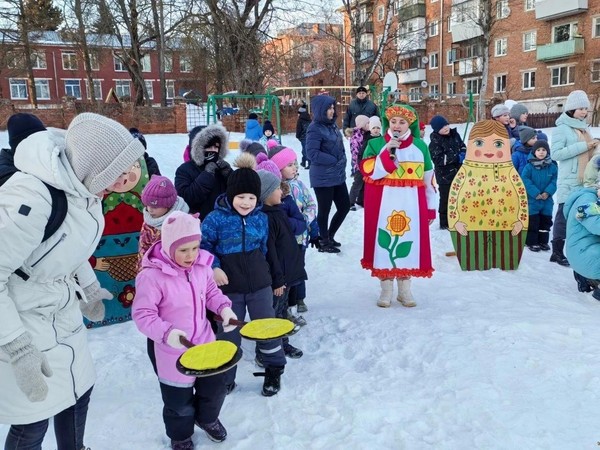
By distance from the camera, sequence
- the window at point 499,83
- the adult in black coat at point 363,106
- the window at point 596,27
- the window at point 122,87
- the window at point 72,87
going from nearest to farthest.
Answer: the adult in black coat at point 363,106
the window at point 596,27
the window at point 499,83
the window at point 72,87
the window at point 122,87

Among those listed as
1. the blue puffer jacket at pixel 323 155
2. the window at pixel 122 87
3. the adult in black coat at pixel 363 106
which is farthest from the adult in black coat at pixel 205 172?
the window at pixel 122 87

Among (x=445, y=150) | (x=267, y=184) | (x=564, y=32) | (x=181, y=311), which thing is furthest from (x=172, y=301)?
(x=564, y=32)

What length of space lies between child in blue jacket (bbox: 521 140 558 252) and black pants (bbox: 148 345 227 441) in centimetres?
517

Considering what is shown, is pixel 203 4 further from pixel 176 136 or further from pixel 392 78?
pixel 392 78

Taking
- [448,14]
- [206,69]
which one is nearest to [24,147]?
[206,69]

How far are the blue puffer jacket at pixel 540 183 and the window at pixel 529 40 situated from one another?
33185 millimetres

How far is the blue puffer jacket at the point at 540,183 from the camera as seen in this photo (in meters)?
6.53

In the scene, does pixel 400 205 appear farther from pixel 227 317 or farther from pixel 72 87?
pixel 72 87

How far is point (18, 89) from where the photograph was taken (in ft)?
158

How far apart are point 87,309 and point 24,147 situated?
2.96 feet

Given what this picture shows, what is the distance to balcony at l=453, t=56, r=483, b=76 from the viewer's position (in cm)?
3809

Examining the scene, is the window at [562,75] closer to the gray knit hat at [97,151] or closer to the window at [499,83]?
the window at [499,83]

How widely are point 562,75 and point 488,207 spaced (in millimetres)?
32559

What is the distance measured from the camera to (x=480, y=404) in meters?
2.96
